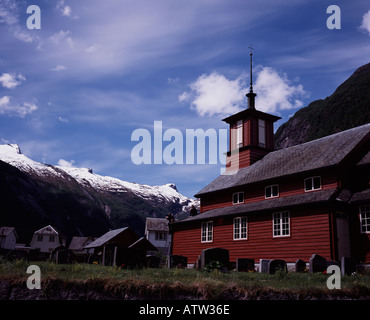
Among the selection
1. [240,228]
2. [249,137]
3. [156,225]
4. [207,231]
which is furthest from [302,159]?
[156,225]

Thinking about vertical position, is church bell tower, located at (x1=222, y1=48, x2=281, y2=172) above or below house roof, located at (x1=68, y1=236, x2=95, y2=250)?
above

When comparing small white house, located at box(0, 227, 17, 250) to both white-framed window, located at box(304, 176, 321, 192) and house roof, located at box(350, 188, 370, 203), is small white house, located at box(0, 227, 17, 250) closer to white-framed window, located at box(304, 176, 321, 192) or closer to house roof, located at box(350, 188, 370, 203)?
white-framed window, located at box(304, 176, 321, 192)

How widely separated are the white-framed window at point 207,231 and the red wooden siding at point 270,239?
443 millimetres

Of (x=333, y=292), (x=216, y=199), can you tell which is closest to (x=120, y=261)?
(x=333, y=292)

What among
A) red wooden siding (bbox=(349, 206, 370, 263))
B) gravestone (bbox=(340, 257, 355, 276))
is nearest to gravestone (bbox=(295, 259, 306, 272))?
gravestone (bbox=(340, 257, 355, 276))

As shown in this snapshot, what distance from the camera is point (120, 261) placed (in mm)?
16281

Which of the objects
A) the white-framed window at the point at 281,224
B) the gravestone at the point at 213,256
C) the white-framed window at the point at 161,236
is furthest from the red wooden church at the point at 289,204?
the white-framed window at the point at 161,236

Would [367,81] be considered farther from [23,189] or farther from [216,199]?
[23,189]

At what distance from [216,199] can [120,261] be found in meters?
20.3

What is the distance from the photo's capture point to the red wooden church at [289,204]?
2333cm

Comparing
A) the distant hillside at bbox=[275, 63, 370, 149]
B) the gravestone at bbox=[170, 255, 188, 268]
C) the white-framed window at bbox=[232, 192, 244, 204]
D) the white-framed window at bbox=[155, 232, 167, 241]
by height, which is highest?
the distant hillside at bbox=[275, 63, 370, 149]

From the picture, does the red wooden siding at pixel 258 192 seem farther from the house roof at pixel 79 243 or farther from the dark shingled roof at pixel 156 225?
the house roof at pixel 79 243

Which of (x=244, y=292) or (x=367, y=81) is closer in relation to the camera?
(x=244, y=292)

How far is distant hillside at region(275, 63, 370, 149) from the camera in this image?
119 meters
